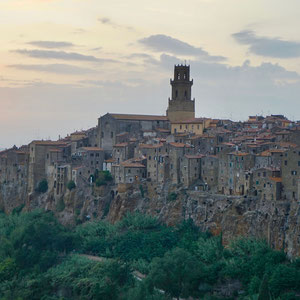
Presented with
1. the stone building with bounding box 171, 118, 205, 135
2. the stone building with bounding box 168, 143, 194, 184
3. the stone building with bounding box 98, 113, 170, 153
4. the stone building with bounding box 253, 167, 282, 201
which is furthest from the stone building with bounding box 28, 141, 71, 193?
the stone building with bounding box 253, 167, 282, 201

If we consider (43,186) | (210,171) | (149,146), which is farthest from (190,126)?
(43,186)

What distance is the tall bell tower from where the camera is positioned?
91688mm

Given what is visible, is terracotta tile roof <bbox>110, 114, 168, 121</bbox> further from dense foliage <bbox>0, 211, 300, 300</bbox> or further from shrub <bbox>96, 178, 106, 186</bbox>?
dense foliage <bbox>0, 211, 300, 300</bbox>

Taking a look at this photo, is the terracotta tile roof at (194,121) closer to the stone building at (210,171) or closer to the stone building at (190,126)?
the stone building at (190,126)

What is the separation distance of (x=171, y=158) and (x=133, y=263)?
12.1 meters

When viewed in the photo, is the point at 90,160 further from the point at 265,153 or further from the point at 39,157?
the point at 265,153

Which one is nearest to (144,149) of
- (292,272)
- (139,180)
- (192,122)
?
(139,180)

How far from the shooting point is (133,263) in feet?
215

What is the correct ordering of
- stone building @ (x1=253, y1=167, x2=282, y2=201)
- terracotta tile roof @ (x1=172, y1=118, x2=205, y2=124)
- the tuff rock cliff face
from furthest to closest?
terracotta tile roof @ (x1=172, y1=118, x2=205, y2=124), stone building @ (x1=253, y1=167, x2=282, y2=201), the tuff rock cliff face

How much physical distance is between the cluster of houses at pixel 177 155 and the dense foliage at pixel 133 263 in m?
4.84

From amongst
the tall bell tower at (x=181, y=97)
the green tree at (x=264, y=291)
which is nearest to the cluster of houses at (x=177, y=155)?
the tall bell tower at (x=181, y=97)

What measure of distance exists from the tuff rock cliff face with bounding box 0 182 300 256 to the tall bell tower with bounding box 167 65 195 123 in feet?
55.2

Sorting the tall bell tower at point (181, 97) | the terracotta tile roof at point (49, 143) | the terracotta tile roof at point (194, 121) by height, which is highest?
the tall bell tower at point (181, 97)

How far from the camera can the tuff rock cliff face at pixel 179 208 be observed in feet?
198
